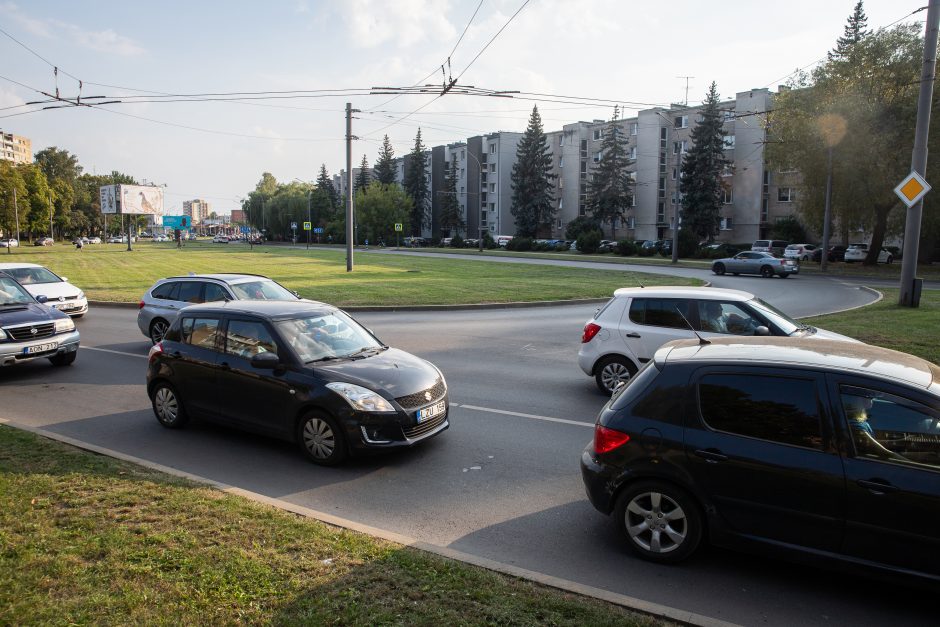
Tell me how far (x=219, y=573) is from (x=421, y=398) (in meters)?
2.95

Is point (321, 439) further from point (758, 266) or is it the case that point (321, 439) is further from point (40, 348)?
point (758, 266)

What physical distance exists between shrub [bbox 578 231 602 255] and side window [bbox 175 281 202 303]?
5127 cm

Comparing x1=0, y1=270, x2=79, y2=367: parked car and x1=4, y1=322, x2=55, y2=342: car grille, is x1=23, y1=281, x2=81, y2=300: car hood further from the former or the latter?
x1=4, y1=322, x2=55, y2=342: car grille

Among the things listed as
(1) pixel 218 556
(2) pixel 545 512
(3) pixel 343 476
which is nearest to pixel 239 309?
(3) pixel 343 476

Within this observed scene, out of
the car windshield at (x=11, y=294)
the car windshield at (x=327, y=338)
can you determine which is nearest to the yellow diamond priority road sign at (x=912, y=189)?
the car windshield at (x=327, y=338)

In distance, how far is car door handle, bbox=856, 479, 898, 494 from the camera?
3727 mm

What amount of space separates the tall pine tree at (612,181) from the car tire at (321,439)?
68055mm

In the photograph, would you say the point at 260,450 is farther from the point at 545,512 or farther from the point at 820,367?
the point at 820,367

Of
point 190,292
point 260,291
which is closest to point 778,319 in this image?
point 260,291

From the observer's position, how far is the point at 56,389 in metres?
9.60

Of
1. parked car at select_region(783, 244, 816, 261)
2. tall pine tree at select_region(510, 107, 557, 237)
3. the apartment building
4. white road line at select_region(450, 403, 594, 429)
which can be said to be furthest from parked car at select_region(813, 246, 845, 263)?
the apartment building

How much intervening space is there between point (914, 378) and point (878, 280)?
114 feet

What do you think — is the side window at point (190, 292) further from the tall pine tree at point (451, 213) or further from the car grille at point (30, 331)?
the tall pine tree at point (451, 213)

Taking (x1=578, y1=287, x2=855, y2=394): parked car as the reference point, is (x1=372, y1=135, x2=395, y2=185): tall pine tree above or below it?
above
